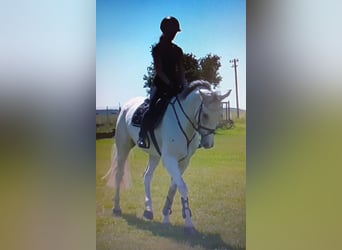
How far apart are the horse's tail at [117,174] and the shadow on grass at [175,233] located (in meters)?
0.11

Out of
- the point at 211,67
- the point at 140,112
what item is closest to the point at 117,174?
the point at 140,112

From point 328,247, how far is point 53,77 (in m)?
1.04

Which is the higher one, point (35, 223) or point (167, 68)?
point (167, 68)

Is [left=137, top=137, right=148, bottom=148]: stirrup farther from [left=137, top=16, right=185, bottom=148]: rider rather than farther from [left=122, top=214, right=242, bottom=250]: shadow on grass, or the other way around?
[left=122, top=214, right=242, bottom=250]: shadow on grass

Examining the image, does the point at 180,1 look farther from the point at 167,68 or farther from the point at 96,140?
the point at 96,140

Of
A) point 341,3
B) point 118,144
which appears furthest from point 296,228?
point 341,3

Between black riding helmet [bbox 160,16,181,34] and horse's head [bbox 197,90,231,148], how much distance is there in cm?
23

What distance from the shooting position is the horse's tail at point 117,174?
159 centimetres

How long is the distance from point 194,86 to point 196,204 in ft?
1.27

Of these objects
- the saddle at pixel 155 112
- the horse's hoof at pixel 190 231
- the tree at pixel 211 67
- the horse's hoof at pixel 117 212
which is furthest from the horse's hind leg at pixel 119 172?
the tree at pixel 211 67

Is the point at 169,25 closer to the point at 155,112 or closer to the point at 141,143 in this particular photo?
the point at 155,112

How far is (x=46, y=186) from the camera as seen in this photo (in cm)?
157

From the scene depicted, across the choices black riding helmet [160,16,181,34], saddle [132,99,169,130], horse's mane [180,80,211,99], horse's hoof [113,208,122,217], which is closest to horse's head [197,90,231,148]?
horse's mane [180,80,211,99]

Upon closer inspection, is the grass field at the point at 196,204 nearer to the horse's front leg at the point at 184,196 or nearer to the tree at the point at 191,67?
the horse's front leg at the point at 184,196
